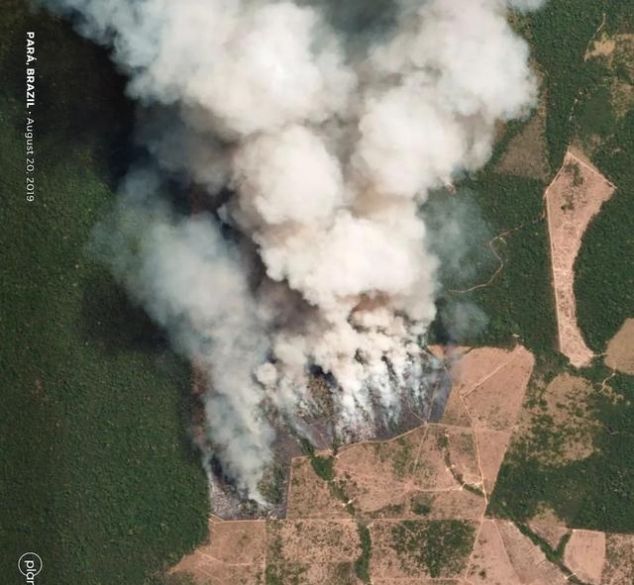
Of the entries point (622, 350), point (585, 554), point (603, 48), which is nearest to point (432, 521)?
point (585, 554)

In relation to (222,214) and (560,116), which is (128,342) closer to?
(222,214)

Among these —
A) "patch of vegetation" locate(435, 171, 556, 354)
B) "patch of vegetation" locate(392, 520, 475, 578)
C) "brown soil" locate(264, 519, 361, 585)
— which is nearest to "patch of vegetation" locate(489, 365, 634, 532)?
"patch of vegetation" locate(392, 520, 475, 578)

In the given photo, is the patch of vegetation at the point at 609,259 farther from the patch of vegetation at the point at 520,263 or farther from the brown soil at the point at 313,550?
the brown soil at the point at 313,550

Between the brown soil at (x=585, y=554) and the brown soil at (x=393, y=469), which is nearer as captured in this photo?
the brown soil at (x=393, y=469)

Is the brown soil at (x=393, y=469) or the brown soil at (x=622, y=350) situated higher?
the brown soil at (x=622, y=350)

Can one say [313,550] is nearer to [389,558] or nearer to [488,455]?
[389,558]

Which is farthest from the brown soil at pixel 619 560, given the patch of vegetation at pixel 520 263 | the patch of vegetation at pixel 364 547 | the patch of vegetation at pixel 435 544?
the patch of vegetation at pixel 364 547
